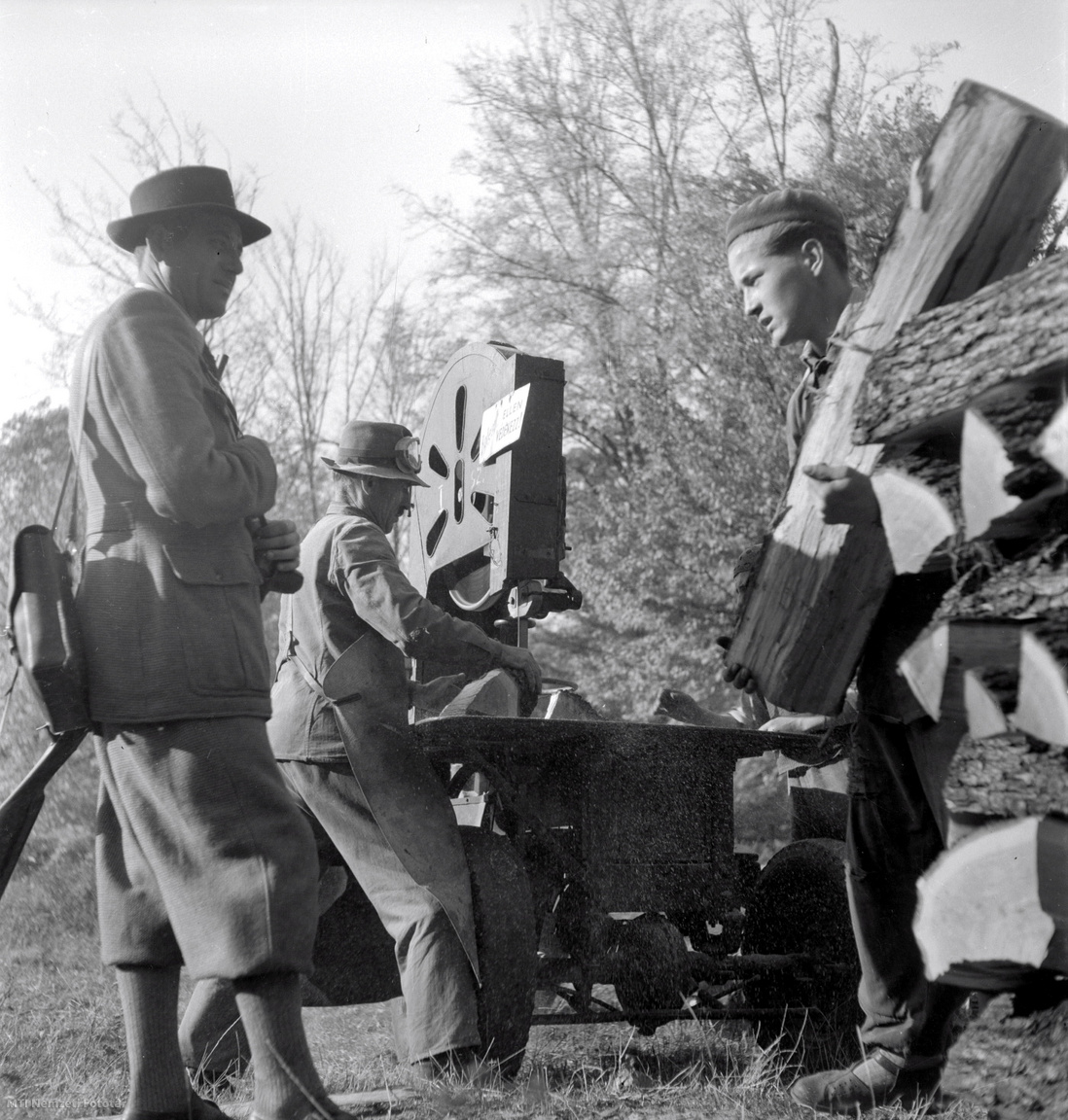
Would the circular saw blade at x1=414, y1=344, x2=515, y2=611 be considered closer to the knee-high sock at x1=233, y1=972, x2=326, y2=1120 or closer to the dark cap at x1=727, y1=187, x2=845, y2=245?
the dark cap at x1=727, y1=187, x2=845, y2=245

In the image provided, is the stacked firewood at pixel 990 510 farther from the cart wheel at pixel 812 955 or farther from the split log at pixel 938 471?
the cart wheel at pixel 812 955

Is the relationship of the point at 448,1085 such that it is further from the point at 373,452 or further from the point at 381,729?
the point at 373,452

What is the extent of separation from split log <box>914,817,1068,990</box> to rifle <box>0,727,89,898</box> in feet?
5.79

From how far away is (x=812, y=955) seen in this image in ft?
13.0

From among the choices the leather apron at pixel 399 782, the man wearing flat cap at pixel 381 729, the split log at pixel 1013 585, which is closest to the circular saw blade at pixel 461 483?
the man wearing flat cap at pixel 381 729

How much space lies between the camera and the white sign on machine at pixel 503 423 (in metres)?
4.09

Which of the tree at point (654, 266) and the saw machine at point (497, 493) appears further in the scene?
the tree at point (654, 266)

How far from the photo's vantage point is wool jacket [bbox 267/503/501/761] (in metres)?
3.82

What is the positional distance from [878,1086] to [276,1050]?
152 cm

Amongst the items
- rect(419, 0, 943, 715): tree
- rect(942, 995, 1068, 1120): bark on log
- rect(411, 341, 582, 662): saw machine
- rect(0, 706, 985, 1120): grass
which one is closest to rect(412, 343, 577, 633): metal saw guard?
rect(411, 341, 582, 662): saw machine

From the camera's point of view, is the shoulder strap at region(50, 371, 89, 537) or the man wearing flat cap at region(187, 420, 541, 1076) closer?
the shoulder strap at region(50, 371, 89, 537)

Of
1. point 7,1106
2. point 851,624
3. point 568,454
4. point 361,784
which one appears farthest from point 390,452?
point 568,454

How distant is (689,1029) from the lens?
4.57m

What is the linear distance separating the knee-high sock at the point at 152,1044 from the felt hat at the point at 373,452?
194 centimetres
